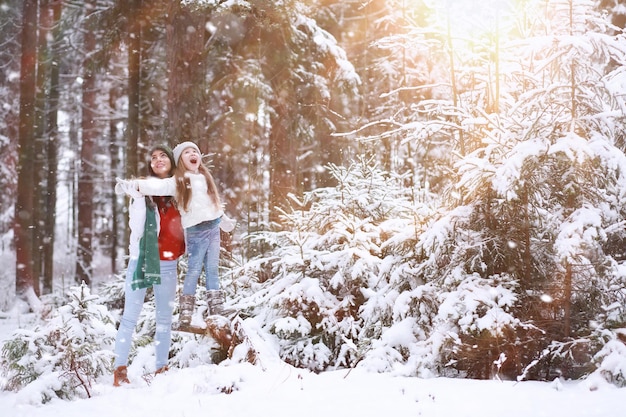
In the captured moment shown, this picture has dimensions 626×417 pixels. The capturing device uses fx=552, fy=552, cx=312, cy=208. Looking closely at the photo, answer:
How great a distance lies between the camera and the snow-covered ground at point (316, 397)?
3.95 metres

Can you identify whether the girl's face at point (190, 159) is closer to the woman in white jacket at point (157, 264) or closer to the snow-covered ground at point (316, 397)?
the woman in white jacket at point (157, 264)

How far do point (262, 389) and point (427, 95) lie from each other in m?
14.0

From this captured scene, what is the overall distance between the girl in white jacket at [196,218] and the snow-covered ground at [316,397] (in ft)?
2.69

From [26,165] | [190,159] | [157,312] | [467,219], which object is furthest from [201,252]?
[26,165]

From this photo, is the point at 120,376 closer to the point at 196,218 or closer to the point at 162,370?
the point at 162,370

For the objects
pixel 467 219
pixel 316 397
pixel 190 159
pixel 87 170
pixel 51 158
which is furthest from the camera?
pixel 87 170

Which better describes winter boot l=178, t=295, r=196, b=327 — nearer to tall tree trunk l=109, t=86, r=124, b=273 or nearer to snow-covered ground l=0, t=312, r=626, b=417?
snow-covered ground l=0, t=312, r=626, b=417

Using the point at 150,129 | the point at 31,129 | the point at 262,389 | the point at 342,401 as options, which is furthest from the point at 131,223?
the point at 150,129

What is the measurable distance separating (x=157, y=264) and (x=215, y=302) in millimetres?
904

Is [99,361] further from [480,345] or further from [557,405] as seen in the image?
[557,405]

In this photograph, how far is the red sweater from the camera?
5555mm

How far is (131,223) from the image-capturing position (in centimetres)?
534

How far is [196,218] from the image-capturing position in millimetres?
5660

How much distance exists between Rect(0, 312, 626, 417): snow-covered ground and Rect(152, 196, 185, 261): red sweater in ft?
3.90
